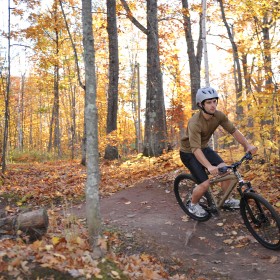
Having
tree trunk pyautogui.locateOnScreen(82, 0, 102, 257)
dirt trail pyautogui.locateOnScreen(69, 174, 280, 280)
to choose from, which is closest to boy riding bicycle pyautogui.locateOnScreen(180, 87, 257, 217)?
dirt trail pyautogui.locateOnScreen(69, 174, 280, 280)

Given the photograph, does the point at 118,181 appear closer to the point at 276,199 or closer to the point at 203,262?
the point at 276,199

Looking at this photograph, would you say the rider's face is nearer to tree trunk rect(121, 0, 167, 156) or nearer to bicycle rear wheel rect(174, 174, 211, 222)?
bicycle rear wheel rect(174, 174, 211, 222)

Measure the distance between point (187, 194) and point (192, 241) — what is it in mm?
1369

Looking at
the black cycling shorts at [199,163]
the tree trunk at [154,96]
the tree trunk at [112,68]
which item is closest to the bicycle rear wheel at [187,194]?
the black cycling shorts at [199,163]

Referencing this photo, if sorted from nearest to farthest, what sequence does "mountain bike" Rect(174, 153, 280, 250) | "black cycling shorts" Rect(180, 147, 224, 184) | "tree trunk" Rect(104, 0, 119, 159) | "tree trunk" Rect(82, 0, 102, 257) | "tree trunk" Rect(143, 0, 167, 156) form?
1. "tree trunk" Rect(82, 0, 102, 257)
2. "mountain bike" Rect(174, 153, 280, 250)
3. "black cycling shorts" Rect(180, 147, 224, 184)
4. "tree trunk" Rect(143, 0, 167, 156)
5. "tree trunk" Rect(104, 0, 119, 159)

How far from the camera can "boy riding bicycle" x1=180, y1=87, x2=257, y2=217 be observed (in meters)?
5.64

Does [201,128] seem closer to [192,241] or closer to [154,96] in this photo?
[192,241]

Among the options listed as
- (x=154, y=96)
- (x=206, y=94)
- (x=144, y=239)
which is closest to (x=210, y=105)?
(x=206, y=94)

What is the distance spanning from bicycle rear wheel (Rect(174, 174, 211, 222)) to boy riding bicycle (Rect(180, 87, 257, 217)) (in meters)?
0.11

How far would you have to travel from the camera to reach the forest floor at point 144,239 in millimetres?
3568

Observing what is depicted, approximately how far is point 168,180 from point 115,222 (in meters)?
2.91

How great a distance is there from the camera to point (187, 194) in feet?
22.9

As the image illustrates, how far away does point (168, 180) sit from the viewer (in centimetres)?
915

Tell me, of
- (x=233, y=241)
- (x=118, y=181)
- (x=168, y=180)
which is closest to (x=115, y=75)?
(x=118, y=181)
